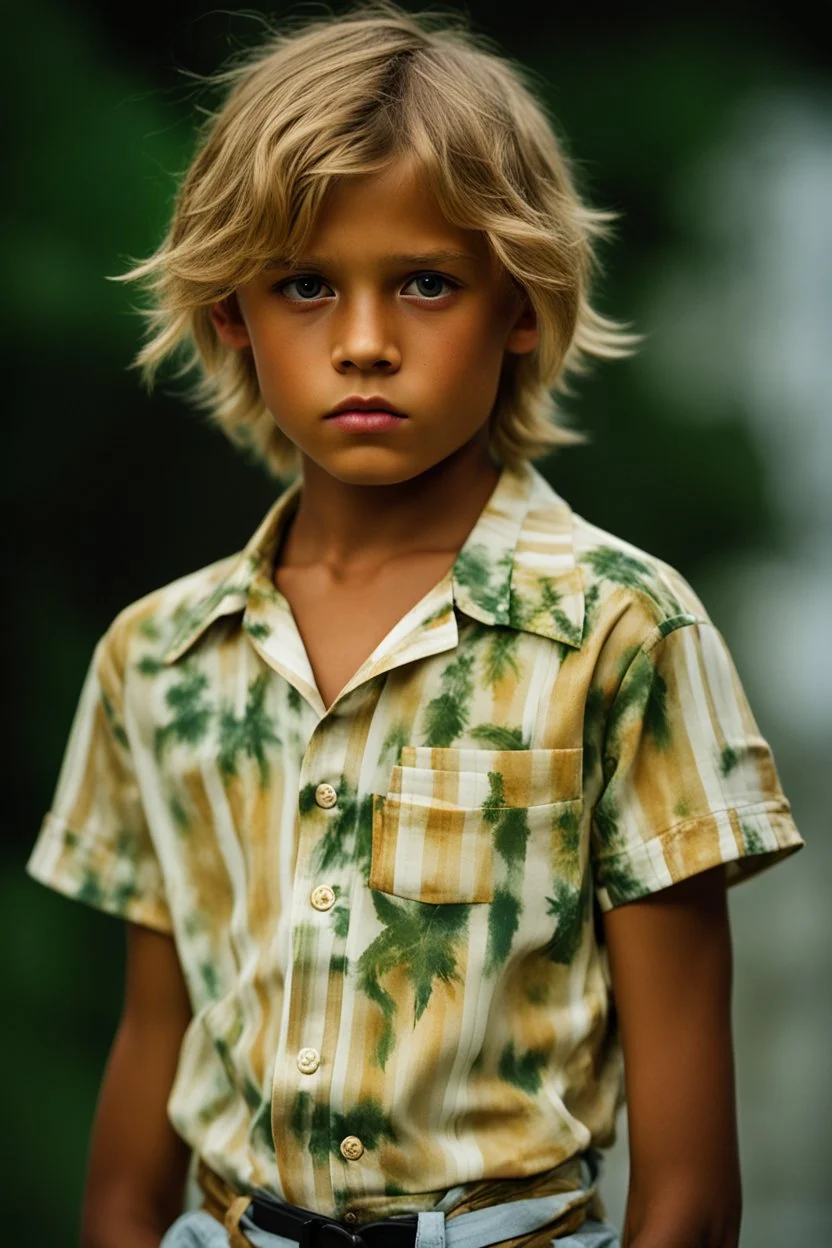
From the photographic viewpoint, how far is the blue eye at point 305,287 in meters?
1.52

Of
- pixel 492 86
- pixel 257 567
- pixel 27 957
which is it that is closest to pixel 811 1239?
Result: pixel 27 957


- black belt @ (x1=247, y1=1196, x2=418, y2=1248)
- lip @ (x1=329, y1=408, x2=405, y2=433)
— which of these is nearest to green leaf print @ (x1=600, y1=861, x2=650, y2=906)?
black belt @ (x1=247, y1=1196, x2=418, y2=1248)

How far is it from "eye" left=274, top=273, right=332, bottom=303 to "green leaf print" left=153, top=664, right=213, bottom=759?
0.39m

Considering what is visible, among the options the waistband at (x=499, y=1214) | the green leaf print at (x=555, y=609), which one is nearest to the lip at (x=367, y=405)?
the green leaf print at (x=555, y=609)

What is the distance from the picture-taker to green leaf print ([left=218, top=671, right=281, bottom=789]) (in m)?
1.60

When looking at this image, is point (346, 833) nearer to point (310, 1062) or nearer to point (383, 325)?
point (310, 1062)

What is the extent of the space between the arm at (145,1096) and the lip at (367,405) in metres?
0.61

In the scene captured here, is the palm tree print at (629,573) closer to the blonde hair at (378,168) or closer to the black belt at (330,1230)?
the blonde hair at (378,168)

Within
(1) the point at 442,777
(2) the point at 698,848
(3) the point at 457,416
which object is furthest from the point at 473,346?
(2) the point at 698,848

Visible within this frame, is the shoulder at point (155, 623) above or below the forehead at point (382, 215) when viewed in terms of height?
below

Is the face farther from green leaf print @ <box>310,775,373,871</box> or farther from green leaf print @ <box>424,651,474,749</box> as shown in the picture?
green leaf print @ <box>310,775,373,871</box>

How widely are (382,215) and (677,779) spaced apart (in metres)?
0.57

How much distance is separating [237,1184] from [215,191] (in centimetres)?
96

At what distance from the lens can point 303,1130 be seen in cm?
151
